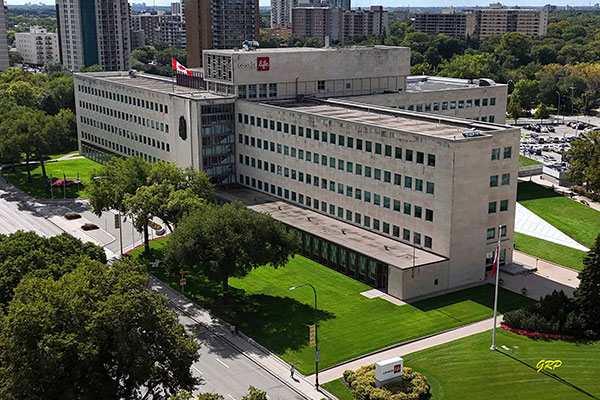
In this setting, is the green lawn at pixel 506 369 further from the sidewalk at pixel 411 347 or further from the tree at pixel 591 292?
the tree at pixel 591 292

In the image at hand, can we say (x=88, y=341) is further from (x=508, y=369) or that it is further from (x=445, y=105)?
(x=445, y=105)

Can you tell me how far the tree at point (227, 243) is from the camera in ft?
248

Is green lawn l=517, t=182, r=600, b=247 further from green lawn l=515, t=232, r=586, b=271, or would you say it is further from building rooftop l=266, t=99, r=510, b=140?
building rooftop l=266, t=99, r=510, b=140

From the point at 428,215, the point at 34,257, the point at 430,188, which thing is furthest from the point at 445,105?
the point at 34,257

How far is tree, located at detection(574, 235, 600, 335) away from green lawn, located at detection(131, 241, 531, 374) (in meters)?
8.90

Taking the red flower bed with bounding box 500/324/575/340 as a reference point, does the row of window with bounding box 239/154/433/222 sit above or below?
above

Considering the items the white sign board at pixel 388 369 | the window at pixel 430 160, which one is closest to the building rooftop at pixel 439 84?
the window at pixel 430 160

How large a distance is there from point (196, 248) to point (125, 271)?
1891cm

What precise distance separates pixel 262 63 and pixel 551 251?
5389cm

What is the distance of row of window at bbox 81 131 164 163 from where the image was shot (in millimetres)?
137012

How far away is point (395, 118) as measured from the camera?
10325cm

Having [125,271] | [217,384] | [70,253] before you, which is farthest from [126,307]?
[70,253]

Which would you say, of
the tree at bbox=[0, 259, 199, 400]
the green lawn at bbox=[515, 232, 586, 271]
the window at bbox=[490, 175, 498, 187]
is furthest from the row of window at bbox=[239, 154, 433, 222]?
the tree at bbox=[0, 259, 199, 400]

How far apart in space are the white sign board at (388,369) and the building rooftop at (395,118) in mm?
31853
